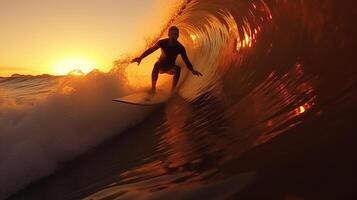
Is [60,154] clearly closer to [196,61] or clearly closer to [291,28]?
[291,28]

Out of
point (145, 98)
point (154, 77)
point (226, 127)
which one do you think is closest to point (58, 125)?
point (145, 98)

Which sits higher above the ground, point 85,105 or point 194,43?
point 194,43

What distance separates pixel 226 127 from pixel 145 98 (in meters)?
3.10

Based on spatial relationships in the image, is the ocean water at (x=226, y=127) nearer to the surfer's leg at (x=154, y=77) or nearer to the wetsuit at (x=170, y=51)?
the surfer's leg at (x=154, y=77)

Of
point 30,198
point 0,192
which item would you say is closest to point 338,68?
point 30,198

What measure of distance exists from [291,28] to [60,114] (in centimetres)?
384

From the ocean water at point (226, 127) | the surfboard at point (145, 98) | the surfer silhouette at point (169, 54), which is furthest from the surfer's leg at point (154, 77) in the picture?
the ocean water at point (226, 127)

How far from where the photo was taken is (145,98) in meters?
7.10

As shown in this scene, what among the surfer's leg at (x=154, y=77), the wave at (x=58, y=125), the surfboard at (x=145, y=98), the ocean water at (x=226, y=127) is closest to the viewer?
the ocean water at (x=226, y=127)

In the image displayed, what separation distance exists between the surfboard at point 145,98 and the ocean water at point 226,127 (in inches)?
5.8

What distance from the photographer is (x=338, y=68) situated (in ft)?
11.7

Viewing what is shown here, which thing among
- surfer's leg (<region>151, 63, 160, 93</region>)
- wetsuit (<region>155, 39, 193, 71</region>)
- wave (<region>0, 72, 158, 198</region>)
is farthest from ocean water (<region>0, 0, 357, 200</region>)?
wetsuit (<region>155, 39, 193, 71</region>)

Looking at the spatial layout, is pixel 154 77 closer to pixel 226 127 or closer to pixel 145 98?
pixel 145 98

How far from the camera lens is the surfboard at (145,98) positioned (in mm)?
6845
